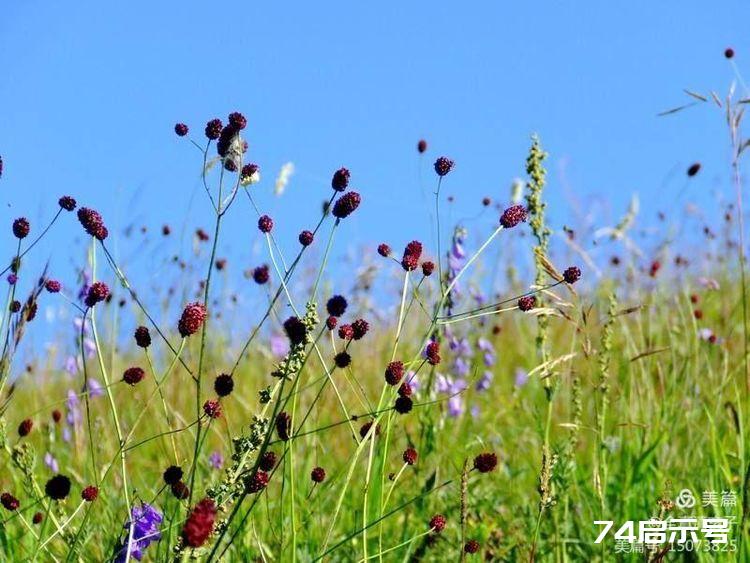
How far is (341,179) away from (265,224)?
→ 0.55 ft

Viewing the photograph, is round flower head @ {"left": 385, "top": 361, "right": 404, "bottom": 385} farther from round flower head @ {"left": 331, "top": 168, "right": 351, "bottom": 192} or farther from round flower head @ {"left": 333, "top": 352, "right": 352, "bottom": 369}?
round flower head @ {"left": 331, "top": 168, "right": 351, "bottom": 192}

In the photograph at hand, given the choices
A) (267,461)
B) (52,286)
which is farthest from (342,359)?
(52,286)

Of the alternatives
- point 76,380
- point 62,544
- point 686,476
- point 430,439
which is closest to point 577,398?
point 430,439

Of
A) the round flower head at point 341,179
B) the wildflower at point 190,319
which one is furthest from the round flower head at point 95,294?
the round flower head at point 341,179

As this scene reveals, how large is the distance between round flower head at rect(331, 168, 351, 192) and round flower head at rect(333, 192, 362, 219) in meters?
0.02

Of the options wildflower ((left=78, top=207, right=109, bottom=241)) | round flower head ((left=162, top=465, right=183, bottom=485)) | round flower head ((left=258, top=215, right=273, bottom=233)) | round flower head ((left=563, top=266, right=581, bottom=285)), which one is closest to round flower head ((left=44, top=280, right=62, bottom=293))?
wildflower ((left=78, top=207, right=109, bottom=241))

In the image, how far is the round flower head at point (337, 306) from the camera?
5.35 ft

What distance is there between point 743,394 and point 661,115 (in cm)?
169

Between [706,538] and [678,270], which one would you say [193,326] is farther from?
[678,270]

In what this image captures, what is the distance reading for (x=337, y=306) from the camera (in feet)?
5.39

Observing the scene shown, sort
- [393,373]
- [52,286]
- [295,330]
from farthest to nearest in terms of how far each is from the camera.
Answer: [52,286] < [393,373] < [295,330]

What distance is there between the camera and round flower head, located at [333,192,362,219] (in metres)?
1.70

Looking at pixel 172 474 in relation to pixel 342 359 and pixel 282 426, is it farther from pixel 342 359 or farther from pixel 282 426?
pixel 342 359

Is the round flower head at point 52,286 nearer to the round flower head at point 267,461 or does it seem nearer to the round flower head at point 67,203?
the round flower head at point 67,203
